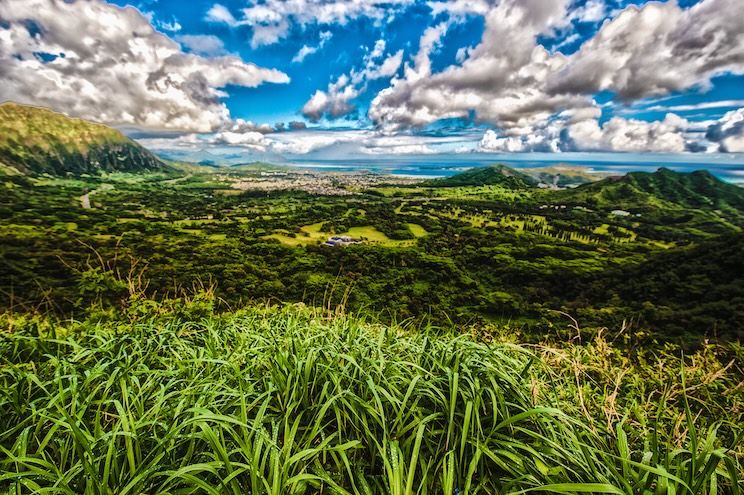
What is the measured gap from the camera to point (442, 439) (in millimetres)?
1927

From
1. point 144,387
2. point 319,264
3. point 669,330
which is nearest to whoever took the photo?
point 144,387

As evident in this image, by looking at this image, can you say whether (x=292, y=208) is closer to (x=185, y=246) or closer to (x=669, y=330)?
(x=185, y=246)

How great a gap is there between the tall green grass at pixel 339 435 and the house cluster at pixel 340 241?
62048 mm

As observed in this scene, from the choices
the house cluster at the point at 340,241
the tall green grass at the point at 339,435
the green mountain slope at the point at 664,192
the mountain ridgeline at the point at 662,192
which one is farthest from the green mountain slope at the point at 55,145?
the green mountain slope at the point at 664,192

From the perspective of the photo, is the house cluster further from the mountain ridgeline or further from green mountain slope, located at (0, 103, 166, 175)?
green mountain slope, located at (0, 103, 166, 175)

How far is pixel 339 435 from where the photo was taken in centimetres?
186

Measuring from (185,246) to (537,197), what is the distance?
459ft

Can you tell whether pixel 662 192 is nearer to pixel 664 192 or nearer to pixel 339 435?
pixel 664 192

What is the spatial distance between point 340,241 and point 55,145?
179 metres

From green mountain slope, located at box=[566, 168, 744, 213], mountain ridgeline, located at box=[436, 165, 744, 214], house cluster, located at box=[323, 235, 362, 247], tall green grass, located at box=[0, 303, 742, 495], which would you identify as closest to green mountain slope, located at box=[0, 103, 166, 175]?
house cluster, located at box=[323, 235, 362, 247]

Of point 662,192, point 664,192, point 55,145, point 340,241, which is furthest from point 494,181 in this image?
point 55,145

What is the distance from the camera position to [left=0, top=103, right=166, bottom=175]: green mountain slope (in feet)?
461

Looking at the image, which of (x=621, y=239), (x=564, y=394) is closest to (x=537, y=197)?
(x=621, y=239)

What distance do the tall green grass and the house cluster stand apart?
62.0 m
